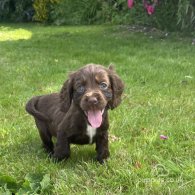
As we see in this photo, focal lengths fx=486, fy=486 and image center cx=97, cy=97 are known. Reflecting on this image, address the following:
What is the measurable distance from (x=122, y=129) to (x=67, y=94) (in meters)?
1.21

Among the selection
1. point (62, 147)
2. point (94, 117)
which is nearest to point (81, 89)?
point (94, 117)

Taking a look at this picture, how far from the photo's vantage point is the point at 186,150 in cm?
416

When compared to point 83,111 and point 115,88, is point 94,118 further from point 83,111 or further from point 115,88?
point 115,88

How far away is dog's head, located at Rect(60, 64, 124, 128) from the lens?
3408 millimetres

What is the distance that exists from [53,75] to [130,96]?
5.90 ft

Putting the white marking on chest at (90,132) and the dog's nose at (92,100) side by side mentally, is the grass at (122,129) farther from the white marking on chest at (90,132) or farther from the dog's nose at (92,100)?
the dog's nose at (92,100)

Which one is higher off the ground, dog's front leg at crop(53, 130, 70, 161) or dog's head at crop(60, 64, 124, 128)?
dog's head at crop(60, 64, 124, 128)

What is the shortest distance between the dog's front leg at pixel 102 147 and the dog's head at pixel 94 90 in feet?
1.04

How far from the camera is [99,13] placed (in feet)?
56.9

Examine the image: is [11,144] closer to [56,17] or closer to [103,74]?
[103,74]

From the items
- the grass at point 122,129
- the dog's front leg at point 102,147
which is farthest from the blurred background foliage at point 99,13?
the dog's front leg at point 102,147

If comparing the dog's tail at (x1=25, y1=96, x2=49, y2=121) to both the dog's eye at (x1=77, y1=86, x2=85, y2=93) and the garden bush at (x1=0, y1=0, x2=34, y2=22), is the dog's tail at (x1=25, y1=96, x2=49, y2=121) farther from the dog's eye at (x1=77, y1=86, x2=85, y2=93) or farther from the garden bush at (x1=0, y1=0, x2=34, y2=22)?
the garden bush at (x1=0, y1=0, x2=34, y2=22)

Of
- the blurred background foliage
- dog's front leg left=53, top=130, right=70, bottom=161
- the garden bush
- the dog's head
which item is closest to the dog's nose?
the dog's head

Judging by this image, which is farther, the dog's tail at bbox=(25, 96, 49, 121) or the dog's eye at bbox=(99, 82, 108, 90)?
the dog's tail at bbox=(25, 96, 49, 121)
